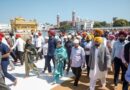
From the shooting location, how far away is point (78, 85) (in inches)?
355

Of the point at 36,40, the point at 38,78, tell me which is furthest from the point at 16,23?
the point at 38,78

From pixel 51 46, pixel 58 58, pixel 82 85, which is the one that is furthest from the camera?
Answer: pixel 51 46

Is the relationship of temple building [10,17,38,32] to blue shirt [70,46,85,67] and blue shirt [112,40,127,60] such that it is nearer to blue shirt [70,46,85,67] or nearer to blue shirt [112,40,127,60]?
blue shirt [70,46,85,67]

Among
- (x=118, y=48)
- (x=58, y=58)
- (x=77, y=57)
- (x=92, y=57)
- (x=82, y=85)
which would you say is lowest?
(x=82, y=85)

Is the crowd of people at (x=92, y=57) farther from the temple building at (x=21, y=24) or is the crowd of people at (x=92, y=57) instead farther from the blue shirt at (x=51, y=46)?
the temple building at (x=21, y=24)

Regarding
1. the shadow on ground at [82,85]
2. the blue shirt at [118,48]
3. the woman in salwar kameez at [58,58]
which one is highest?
the blue shirt at [118,48]

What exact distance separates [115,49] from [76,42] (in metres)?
1.28

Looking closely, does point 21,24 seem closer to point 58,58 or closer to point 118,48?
Result: point 58,58

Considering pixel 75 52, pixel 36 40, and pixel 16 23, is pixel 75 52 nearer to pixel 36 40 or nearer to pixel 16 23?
pixel 36 40

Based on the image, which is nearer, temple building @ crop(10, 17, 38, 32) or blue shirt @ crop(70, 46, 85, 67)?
blue shirt @ crop(70, 46, 85, 67)

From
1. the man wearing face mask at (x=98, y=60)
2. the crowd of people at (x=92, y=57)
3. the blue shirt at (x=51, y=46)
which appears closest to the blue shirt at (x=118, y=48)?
the crowd of people at (x=92, y=57)

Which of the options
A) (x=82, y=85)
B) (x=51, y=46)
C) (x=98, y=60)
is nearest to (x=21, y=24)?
(x=51, y=46)

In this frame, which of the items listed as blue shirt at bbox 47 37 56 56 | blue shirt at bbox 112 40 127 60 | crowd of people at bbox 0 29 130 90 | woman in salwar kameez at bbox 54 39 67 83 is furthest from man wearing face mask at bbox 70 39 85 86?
blue shirt at bbox 47 37 56 56

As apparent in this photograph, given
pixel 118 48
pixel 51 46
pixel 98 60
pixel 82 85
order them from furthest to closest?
pixel 51 46, pixel 82 85, pixel 118 48, pixel 98 60
